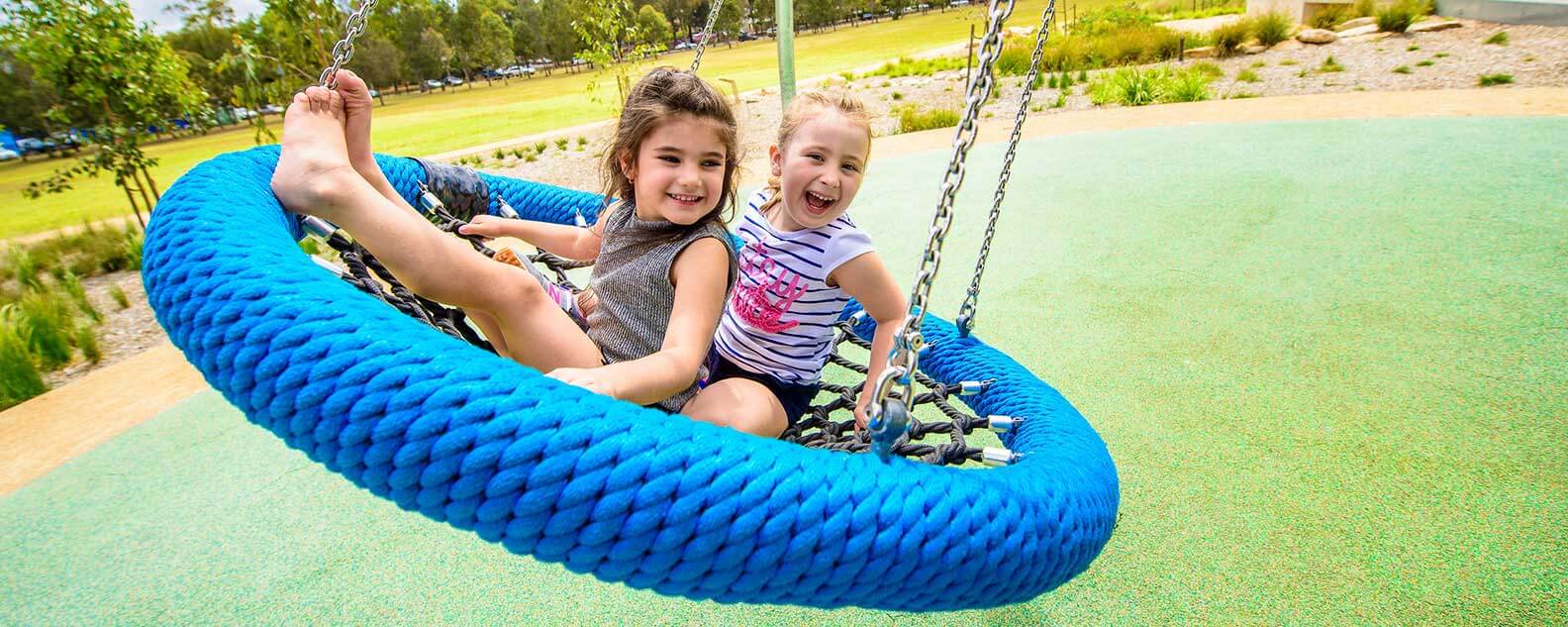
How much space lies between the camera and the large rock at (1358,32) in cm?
1152

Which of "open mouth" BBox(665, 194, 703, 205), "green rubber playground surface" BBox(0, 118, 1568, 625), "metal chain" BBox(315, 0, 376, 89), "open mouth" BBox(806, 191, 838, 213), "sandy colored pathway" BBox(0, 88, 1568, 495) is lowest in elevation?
"green rubber playground surface" BBox(0, 118, 1568, 625)

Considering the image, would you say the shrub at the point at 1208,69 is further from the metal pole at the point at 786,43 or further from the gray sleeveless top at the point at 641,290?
the gray sleeveless top at the point at 641,290

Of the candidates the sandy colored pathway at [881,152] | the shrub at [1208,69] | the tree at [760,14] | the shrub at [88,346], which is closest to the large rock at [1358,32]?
the shrub at [1208,69]

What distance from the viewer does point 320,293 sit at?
0.80 m

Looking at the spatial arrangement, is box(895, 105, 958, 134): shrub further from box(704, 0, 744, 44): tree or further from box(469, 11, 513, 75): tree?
box(704, 0, 744, 44): tree

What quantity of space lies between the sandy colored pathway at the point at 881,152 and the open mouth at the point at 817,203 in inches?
106

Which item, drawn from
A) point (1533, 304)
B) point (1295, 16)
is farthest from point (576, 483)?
point (1295, 16)

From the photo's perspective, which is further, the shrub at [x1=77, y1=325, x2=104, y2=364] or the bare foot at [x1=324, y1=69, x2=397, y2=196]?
the shrub at [x1=77, y1=325, x2=104, y2=364]

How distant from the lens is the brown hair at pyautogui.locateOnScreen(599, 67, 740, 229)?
1.33m

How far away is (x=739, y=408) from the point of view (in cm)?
140

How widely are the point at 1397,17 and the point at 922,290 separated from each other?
1417 centimetres

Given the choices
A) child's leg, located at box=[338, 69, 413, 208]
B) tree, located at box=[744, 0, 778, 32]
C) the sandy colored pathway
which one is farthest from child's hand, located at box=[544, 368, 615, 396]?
tree, located at box=[744, 0, 778, 32]

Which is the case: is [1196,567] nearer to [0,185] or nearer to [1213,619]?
[1213,619]

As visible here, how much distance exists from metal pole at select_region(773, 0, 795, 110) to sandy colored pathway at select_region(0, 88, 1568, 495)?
1556 millimetres
